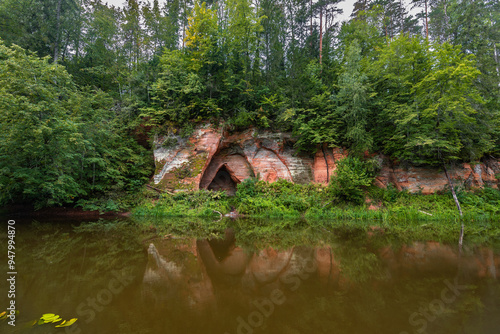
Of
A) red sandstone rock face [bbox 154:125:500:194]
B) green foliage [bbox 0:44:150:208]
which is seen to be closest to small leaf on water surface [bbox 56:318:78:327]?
green foliage [bbox 0:44:150:208]

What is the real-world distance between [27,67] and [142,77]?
7888 millimetres

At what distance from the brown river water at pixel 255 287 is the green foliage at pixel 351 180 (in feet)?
19.8

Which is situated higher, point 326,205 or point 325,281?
point 325,281

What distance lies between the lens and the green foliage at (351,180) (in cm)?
1215

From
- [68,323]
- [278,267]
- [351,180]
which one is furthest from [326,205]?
[68,323]

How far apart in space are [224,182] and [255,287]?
45.8ft

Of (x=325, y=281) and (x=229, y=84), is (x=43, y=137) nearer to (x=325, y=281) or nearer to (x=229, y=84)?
(x=229, y=84)

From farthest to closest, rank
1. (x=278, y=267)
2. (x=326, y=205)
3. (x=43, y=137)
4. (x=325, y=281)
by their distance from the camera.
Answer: (x=326, y=205) < (x=43, y=137) < (x=278, y=267) < (x=325, y=281)

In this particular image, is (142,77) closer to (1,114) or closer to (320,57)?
(1,114)

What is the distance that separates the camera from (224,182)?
17344 mm

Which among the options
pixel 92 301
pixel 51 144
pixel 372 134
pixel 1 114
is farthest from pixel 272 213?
pixel 1 114

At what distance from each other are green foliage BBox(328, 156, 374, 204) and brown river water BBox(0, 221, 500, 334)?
238 inches

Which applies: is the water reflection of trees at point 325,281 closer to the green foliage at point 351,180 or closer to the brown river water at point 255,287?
the brown river water at point 255,287

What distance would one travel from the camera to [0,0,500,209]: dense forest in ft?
32.7
